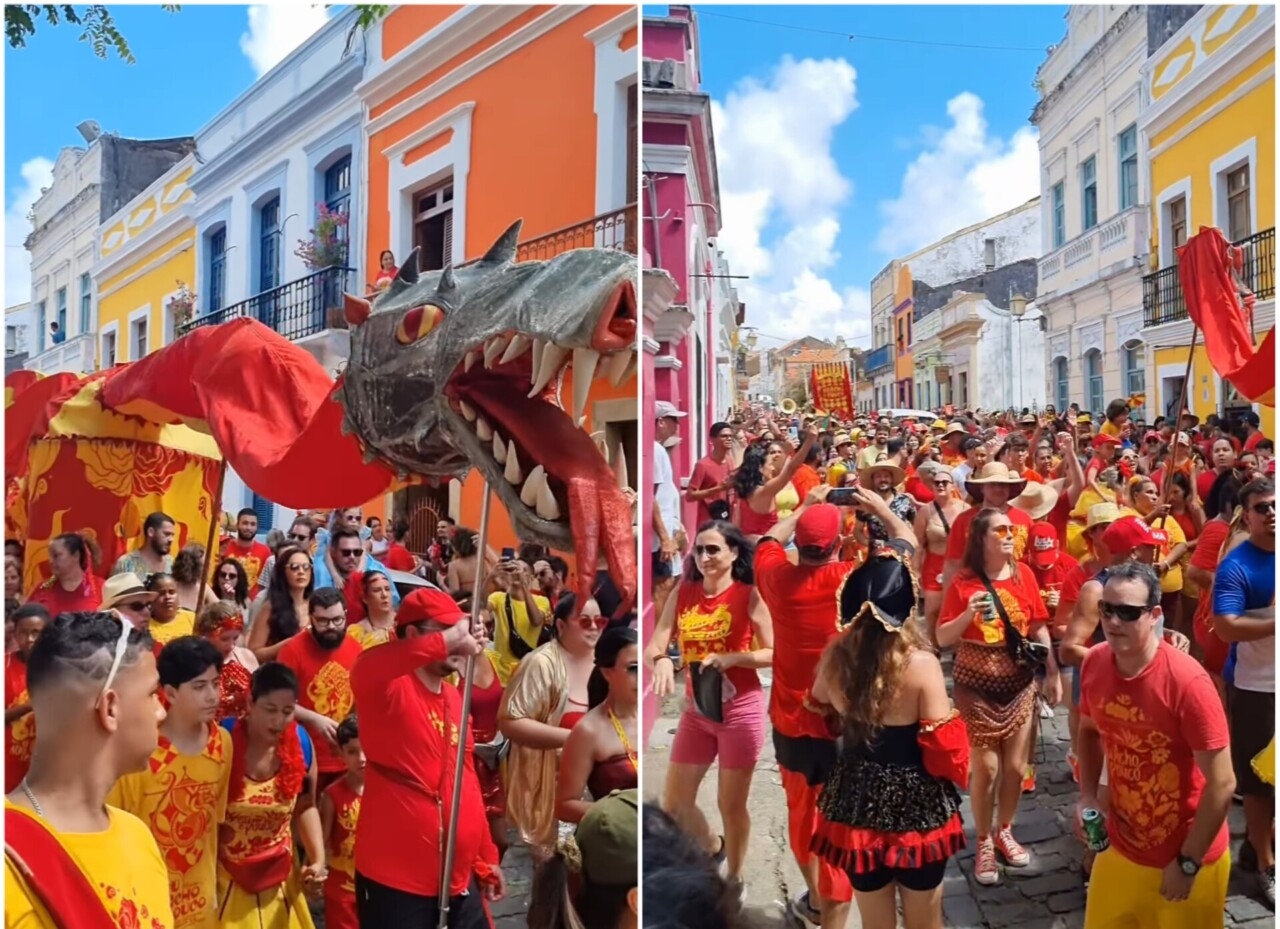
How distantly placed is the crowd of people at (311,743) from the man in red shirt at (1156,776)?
2.34 ft

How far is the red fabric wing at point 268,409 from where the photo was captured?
996mm

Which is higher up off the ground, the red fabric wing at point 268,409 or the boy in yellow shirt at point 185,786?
the red fabric wing at point 268,409

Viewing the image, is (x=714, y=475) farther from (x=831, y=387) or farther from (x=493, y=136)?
(x=493, y=136)

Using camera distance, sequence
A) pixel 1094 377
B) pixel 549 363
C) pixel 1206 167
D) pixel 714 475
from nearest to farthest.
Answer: pixel 549 363, pixel 1206 167, pixel 1094 377, pixel 714 475

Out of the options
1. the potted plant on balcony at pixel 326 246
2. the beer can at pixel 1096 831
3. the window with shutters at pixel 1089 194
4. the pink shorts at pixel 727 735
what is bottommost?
the beer can at pixel 1096 831

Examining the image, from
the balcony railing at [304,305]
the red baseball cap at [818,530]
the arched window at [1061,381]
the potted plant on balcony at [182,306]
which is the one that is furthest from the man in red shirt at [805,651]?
the potted plant on balcony at [182,306]

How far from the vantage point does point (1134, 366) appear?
1.55 meters

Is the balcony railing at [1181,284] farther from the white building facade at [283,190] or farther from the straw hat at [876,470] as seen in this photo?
the straw hat at [876,470]

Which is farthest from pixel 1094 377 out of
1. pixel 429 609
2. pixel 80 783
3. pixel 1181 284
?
pixel 80 783

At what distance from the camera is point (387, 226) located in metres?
1.20

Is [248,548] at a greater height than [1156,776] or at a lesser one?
greater

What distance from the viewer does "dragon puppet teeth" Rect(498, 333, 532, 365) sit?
2.55 feet

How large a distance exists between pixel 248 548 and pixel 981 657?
132 centimetres

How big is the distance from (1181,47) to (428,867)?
4.58ft
